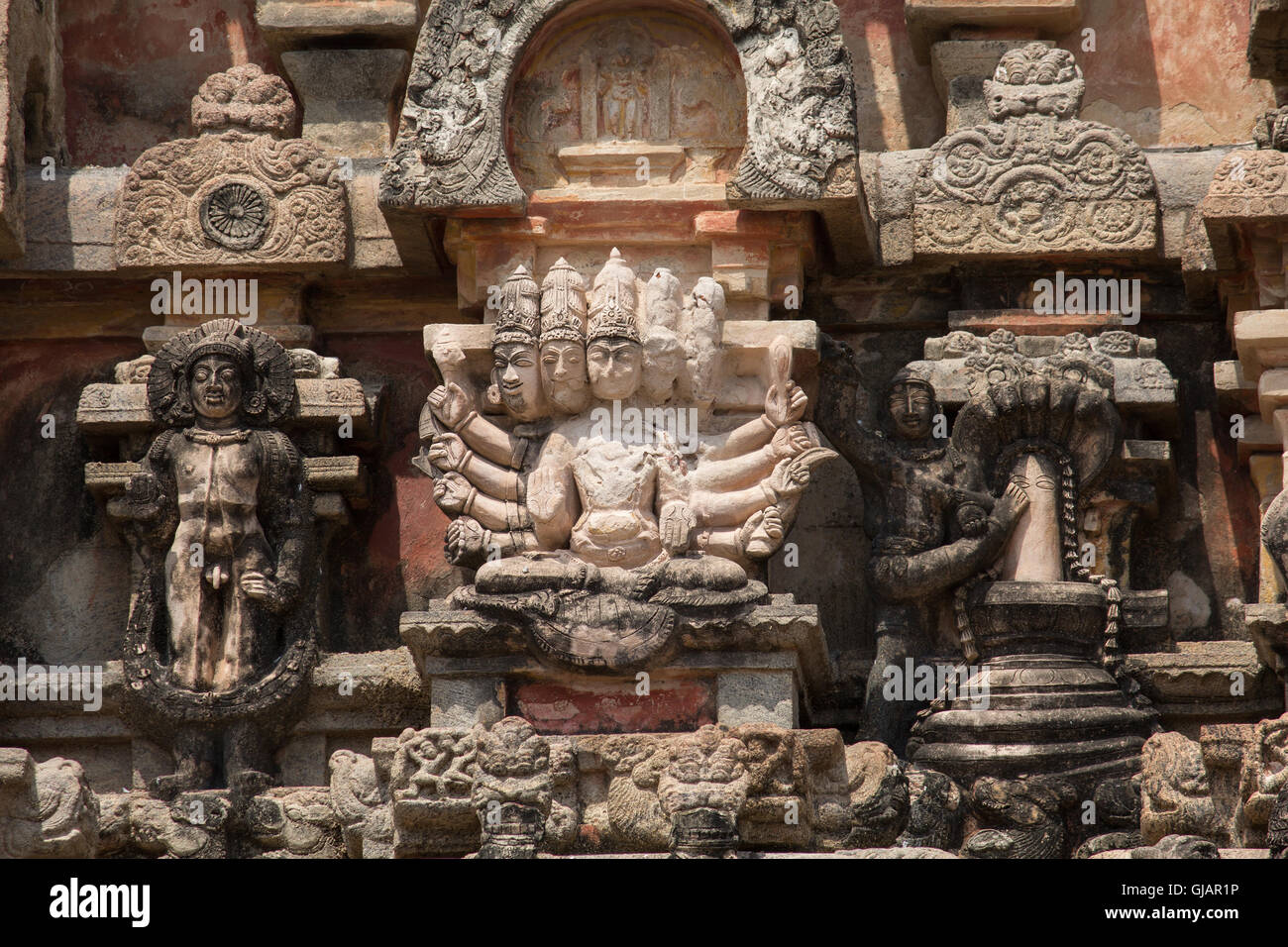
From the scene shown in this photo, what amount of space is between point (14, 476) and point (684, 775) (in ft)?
11.3

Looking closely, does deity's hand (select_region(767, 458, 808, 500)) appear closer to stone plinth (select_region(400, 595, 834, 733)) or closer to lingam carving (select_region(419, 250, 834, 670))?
lingam carving (select_region(419, 250, 834, 670))

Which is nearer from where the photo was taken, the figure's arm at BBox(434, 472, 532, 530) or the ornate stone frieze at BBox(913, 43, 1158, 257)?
the figure's arm at BBox(434, 472, 532, 530)

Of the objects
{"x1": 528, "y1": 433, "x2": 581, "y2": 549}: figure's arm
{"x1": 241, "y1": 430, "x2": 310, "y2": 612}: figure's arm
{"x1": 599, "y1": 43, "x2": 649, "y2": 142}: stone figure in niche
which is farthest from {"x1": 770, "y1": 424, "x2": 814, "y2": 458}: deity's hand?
{"x1": 241, "y1": 430, "x2": 310, "y2": 612}: figure's arm

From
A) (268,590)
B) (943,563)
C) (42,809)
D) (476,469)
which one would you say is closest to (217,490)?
(268,590)

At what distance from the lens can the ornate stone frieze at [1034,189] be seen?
13.1 m

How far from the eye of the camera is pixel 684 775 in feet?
38.1

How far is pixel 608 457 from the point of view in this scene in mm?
12422

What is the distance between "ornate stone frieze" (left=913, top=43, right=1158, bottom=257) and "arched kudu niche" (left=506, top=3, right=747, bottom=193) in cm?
86

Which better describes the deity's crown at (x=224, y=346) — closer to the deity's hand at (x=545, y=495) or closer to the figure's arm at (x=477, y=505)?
the figure's arm at (x=477, y=505)

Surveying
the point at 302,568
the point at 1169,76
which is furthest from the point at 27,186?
the point at 1169,76

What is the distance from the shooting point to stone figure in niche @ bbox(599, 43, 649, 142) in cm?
1313

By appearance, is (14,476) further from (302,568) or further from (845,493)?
(845,493)

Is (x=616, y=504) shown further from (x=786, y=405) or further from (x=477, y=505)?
(x=786, y=405)

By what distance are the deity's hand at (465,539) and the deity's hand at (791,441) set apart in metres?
1.15
